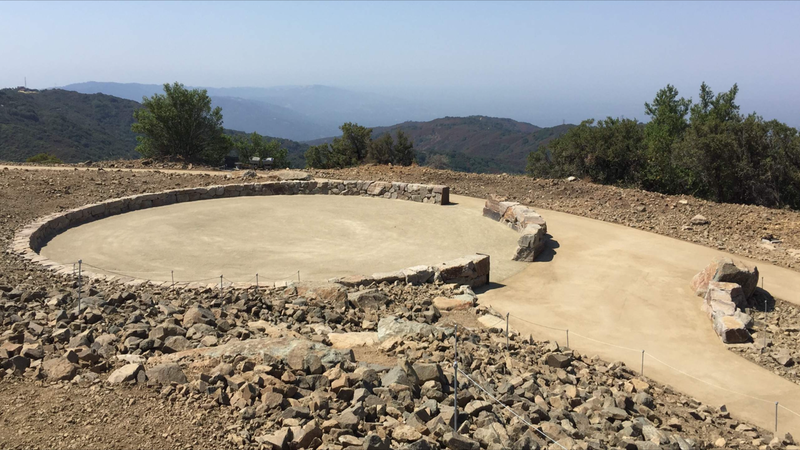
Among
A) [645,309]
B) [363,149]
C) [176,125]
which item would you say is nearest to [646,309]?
[645,309]

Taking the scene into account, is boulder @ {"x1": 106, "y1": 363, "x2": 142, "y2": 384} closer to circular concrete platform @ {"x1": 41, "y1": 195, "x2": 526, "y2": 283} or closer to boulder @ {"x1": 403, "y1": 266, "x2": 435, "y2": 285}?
circular concrete platform @ {"x1": 41, "y1": 195, "x2": 526, "y2": 283}

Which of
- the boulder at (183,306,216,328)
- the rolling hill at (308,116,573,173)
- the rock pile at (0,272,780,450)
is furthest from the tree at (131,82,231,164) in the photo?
the rolling hill at (308,116,573,173)

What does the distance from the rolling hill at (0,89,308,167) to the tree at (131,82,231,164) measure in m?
27.1

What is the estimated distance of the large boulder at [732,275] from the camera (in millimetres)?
11094

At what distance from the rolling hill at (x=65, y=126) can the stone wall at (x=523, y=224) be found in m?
51.5

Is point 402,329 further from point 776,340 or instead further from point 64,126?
point 64,126

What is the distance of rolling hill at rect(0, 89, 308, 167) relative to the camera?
58.5 meters

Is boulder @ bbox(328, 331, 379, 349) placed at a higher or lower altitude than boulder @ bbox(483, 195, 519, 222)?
lower

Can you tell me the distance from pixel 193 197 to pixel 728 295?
16692 mm

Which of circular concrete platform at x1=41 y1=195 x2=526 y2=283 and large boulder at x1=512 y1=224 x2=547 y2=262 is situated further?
large boulder at x1=512 y1=224 x2=547 y2=262

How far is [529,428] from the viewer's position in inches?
215

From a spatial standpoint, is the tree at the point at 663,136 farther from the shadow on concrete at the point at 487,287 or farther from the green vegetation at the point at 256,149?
the green vegetation at the point at 256,149

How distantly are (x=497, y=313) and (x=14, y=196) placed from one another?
15685mm

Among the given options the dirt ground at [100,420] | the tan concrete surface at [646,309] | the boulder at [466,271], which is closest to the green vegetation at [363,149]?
the tan concrete surface at [646,309]
